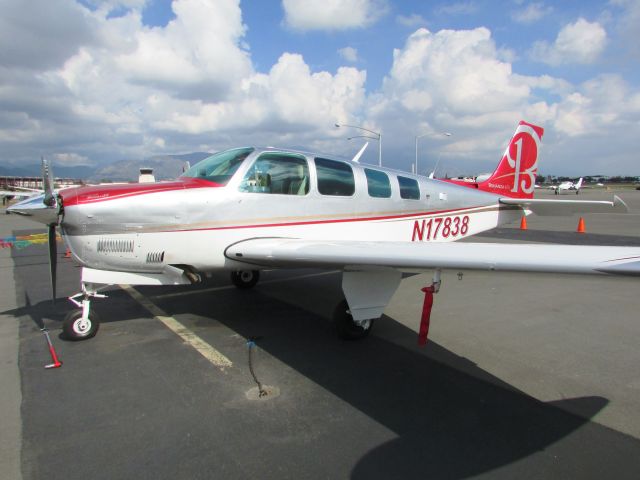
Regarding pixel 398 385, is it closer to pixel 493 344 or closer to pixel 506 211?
pixel 493 344

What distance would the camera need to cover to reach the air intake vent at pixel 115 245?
13.5ft

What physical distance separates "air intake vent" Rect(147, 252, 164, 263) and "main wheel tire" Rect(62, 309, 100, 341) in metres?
1.07

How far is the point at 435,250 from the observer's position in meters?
3.50

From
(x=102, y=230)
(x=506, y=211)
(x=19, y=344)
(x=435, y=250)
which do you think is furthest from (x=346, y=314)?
(x=506, y=211)

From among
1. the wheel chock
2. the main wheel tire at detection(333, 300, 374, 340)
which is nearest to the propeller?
the wheel chock

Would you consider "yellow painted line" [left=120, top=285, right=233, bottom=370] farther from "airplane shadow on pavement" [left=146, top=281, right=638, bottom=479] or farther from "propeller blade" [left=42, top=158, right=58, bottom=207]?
"propeller blade" [left=42, top=158, right=58, bottom=207]

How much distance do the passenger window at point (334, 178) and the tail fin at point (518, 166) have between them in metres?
4.17

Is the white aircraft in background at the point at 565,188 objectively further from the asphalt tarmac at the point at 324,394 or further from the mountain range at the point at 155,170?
the asphalt tarmac at the point at 324,394

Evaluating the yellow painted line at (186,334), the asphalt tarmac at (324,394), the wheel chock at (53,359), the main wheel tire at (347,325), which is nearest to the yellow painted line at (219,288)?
the yellow painted line at (186,334)

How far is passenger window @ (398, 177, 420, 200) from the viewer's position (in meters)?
6.00

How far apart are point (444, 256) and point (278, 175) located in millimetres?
2325

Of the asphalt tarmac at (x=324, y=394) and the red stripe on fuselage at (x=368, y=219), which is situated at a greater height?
the red stripe on fuselage at (x=368, y=219)

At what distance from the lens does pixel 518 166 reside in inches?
338

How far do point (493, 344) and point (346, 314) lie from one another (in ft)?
5.27
